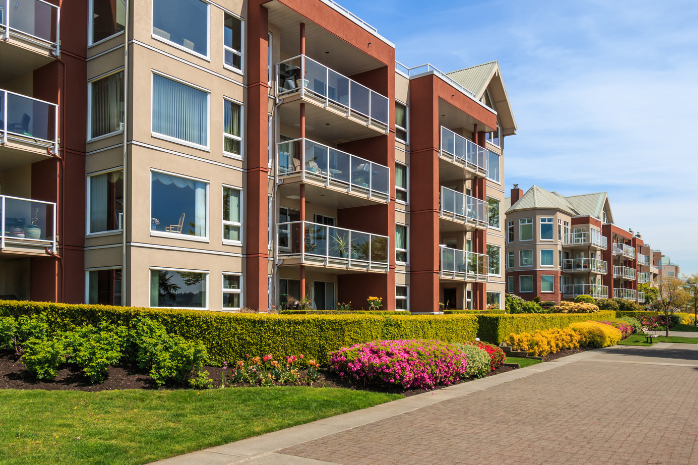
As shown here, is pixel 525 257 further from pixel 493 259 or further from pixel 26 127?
pixel 26 127

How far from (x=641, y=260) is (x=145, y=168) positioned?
3326 inches

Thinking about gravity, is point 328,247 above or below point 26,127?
below

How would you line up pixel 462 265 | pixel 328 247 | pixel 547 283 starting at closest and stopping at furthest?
pixel 328 247 → pixel 462 265 → pixel 547 283

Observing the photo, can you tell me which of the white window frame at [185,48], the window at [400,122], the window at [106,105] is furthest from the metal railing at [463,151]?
the window at [106,105]

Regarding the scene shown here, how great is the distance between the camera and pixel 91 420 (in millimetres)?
8633

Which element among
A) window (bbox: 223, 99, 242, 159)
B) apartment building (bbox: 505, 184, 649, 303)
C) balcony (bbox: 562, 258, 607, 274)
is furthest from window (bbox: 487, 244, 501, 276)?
balcony (bbox: 562, 258, 607, 274)

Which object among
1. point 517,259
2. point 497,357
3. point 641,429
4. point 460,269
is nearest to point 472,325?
point 497,357

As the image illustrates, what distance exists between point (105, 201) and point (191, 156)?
279 centimetres

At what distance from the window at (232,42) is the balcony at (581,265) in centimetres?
5128

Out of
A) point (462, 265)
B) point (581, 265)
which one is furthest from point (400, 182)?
point (581, 265)

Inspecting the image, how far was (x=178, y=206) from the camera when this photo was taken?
56.6 feet

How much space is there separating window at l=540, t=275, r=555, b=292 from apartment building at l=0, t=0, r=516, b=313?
38103mm

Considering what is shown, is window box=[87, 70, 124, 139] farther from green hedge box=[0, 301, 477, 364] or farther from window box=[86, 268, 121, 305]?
green hedge box=[0, 301, 477, 364]

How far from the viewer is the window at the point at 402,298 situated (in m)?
27.8
